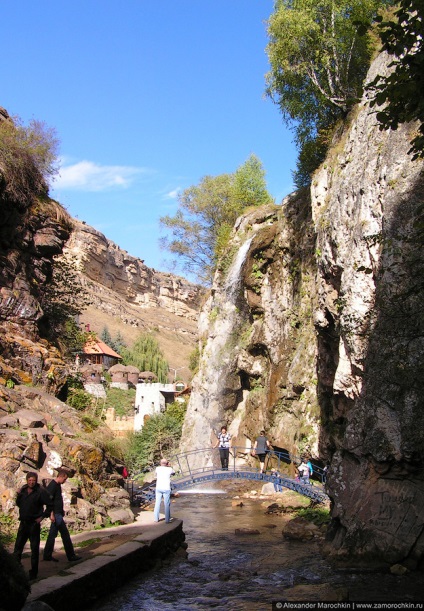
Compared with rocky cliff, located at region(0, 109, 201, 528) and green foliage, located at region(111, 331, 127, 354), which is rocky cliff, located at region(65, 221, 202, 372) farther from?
rocky cliff, located at region(0, 109, 201, 528)

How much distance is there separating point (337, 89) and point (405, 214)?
43.6 ft

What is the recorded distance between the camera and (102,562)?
345 inches

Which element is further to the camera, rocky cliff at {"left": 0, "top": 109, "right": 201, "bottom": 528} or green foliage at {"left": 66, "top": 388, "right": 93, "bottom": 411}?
green foliage at {"left": 66, "top": 388, "right": 93, "bottom": 411}

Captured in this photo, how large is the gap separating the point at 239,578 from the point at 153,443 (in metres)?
23.0

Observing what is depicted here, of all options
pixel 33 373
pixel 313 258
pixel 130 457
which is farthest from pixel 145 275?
pixel 33 373

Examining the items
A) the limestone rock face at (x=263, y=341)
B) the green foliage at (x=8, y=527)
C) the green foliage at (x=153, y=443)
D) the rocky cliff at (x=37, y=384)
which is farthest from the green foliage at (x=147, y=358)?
the green foliage at (x=8, y=527)

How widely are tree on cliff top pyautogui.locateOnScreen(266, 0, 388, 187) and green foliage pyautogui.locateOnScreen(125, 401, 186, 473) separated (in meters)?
17.7

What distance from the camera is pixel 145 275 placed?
11188 centimetres

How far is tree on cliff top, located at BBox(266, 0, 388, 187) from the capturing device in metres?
23.7

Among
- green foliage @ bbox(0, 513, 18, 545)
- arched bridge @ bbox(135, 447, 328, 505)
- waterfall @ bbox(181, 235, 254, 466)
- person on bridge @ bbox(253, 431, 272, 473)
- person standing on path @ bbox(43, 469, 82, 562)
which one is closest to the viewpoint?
person standing on path @ bbox(43, 469, 82, 562)

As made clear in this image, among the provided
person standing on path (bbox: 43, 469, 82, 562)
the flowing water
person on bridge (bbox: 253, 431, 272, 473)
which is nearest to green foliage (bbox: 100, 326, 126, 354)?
person on bridge (bbox: 253, 431, 272, 473)

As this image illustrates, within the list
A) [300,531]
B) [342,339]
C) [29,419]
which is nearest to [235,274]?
[342,339]

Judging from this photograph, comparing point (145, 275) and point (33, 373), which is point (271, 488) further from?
point (145, 275)

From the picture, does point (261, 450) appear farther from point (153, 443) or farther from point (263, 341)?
point (153, 443)
